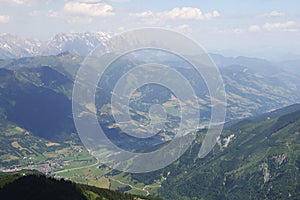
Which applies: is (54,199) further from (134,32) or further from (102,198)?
(134,32)

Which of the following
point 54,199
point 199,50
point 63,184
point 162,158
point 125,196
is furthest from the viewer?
point 125,196

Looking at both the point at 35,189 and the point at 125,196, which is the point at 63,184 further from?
the point at 125,196

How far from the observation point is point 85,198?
121625mm

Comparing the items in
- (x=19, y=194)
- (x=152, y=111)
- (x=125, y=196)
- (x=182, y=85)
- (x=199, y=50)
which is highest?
(x=199, y=50)

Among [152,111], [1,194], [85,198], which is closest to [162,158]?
[152,111]

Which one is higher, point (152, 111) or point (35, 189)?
point (152, 111)

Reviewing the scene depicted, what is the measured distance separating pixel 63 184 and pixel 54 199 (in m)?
15.3

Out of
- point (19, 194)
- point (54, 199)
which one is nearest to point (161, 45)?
point (54, 199)

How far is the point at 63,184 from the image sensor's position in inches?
4621

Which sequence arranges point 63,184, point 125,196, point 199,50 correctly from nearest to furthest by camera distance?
point 199,50
point 63,184
point 125,196

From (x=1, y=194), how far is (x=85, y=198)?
76.8 ft

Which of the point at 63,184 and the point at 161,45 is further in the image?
the point at 63,184

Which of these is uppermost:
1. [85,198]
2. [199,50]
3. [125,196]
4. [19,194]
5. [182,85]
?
[199,50]

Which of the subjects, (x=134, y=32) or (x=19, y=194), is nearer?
(x=134, y=32)
